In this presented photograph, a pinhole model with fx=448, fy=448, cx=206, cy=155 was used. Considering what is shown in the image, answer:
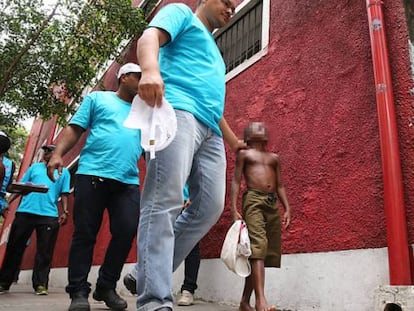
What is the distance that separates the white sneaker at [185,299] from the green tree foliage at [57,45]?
5.36m

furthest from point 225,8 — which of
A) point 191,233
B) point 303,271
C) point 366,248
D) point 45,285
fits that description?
point 45,285

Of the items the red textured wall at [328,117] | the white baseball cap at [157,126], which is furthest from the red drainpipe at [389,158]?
the white baseball cap at [157,126]

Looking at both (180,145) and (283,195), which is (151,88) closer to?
(180,145)

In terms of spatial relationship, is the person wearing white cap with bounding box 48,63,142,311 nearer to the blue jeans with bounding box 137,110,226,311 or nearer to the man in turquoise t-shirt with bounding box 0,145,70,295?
the blue jeans with bounding box 137,110,226,311

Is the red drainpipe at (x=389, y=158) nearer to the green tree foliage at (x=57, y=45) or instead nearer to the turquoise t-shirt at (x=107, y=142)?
the turquoise t-shirt at (x=107, y=142)

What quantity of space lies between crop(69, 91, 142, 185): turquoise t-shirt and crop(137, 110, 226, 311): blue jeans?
1.14 m

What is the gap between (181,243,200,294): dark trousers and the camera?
12.7 ft

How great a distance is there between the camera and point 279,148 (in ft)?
12.6

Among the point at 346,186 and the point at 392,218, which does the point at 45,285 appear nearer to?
the point at 346,186

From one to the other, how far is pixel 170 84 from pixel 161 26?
0.84 feet

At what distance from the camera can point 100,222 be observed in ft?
10.1

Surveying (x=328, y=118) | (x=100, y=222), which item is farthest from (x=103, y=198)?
(x=328, y=118)

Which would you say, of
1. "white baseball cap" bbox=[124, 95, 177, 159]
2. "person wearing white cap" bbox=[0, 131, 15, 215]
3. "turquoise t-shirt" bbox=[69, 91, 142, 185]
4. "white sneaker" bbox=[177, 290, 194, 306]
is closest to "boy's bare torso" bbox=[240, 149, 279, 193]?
"turquoise t-shirt" bbox=[69, 91, 142, 185]

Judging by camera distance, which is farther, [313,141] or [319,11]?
[319,11]
